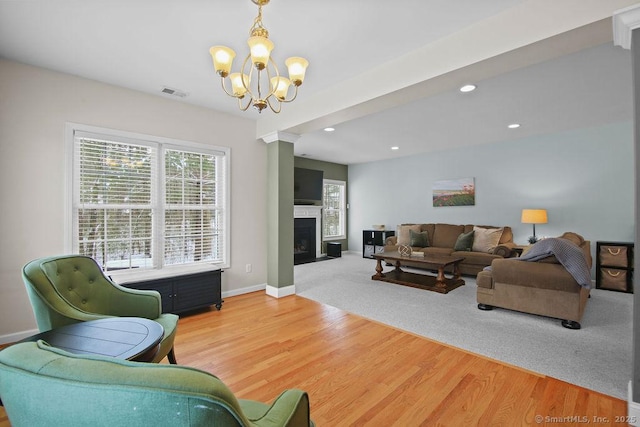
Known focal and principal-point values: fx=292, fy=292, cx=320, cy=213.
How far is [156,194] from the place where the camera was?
3.60 metres

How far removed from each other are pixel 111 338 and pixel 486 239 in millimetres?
5971

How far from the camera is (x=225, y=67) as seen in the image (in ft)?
6.80

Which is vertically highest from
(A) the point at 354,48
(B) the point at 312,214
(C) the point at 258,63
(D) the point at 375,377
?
(A) the point at 354,48

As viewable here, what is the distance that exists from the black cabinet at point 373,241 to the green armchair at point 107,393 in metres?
7.29

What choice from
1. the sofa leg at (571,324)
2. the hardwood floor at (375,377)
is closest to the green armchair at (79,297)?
the hardwood floor at (375,377)

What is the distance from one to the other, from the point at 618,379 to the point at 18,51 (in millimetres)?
5573


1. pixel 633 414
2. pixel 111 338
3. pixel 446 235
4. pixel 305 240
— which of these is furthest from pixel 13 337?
pixel 446 235

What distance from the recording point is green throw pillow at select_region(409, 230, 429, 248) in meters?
6.44

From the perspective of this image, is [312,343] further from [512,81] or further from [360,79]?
[512,81]

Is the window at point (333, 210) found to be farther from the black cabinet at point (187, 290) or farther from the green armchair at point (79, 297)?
the green armchair at point (79, 297)

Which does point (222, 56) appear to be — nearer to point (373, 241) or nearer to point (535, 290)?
point (535, 290)

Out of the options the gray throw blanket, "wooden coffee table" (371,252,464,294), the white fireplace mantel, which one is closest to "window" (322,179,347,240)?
the white fireplace mantel

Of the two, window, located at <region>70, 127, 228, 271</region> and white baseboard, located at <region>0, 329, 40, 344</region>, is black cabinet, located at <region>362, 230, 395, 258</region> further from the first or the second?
white baseboard, located at <region>0, 329, 40, 344</region>

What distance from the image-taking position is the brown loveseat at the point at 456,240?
207 inches
